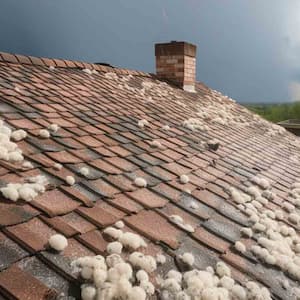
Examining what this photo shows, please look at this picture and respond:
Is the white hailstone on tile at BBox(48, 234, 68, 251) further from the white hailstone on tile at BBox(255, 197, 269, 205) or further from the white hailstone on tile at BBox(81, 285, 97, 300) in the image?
the white hailstone on tile at BBox(255, 197, 269, 205)

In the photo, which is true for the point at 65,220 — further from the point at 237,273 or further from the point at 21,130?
the point at 21,130

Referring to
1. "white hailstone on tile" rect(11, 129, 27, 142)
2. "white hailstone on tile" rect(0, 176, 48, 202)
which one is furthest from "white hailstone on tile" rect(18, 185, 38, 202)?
"white hailstone on tile" rect(11, 129, 27, 142)

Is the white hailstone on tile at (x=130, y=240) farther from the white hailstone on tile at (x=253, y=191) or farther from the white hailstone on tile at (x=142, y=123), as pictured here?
the white hailstone on tile at (x=142, y=123)

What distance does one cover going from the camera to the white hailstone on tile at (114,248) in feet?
6.97

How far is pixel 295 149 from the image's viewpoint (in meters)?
8.52

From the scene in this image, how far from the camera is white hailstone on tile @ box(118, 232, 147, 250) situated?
2252 mm

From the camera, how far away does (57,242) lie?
6.46ft

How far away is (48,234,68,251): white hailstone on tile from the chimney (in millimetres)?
9090

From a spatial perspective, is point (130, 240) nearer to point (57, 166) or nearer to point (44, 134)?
point (57, 166)

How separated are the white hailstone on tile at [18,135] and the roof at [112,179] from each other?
0.19 feet

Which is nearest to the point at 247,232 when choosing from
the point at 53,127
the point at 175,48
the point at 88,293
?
the point at 88,293

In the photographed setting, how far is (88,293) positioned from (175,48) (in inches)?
400

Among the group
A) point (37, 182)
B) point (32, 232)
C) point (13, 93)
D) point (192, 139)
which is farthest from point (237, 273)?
point (13, 93)

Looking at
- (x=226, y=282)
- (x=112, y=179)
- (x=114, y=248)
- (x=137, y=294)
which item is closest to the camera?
(x=137, y=294)
